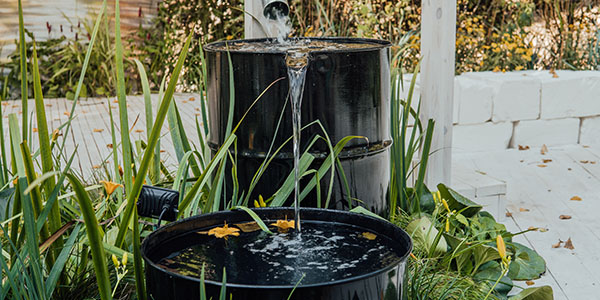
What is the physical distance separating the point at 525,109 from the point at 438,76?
2.12 metres

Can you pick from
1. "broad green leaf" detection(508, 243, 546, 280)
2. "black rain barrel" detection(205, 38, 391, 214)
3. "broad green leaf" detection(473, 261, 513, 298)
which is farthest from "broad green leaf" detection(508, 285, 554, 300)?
"black rain barrel" detection(205, 38, 391, 214)

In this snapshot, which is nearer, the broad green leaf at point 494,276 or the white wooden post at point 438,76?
the broad green leaf at point 494,276

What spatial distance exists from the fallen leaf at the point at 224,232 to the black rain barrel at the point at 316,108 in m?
0.46

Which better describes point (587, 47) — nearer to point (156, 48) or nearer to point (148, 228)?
point (156, 48)

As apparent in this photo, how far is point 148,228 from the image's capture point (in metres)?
2.08

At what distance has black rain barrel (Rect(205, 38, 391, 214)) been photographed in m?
1.89

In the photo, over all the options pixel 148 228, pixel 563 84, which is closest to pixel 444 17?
pixel 148 228

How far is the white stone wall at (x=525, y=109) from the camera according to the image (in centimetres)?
457

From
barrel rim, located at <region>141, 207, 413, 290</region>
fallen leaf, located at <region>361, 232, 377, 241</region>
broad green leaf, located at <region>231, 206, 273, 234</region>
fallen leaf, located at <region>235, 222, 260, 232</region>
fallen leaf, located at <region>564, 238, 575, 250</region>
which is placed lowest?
fallen leaf, located at <region>564, 238, 575, 250</region>

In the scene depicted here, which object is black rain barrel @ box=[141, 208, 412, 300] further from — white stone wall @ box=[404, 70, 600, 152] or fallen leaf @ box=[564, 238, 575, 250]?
white stone wall @ box=[404, 70, 600, 152]

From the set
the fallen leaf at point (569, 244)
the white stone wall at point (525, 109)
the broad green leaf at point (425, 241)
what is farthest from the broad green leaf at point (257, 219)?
the white stone wall at point (525, 109)

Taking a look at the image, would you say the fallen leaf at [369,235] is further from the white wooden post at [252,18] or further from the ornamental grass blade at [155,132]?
the white wooden post at [252,18]

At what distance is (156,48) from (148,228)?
17.3 feet

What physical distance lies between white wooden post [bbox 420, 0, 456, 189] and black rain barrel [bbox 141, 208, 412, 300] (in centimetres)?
148
